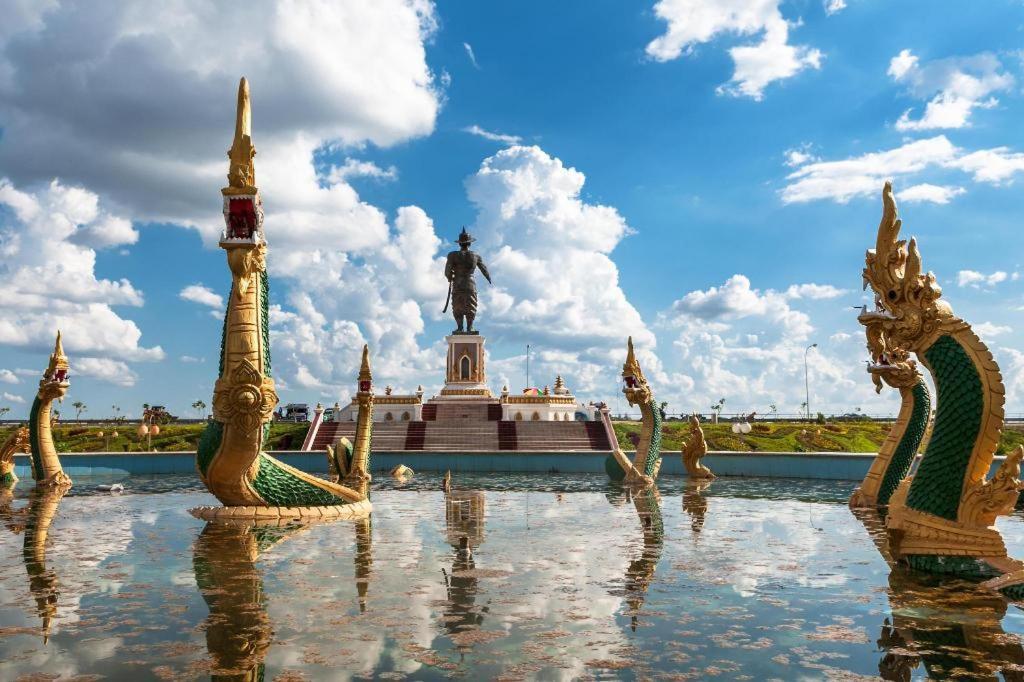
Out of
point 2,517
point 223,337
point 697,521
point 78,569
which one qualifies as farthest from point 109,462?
point 697,521

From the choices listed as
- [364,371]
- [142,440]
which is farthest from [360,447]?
[142,440]

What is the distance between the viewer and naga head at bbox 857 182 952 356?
9141 millimetres

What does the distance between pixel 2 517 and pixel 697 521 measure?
42.9ft

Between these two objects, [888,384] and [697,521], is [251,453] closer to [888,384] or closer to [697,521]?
[697,521]

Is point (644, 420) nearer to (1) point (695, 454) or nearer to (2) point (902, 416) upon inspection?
(1) point (695, 454)

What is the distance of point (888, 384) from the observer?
601 inches

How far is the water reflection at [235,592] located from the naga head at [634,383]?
11.2m

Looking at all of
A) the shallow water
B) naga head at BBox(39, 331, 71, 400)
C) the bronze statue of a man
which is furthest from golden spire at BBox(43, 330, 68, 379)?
the bronze statue of a man

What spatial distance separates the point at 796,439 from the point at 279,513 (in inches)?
1128

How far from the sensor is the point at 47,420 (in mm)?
20391

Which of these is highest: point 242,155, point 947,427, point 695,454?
point 242,155

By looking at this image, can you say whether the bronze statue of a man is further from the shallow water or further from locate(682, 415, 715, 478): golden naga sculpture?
the shallow water

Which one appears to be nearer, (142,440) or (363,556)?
(363,556)

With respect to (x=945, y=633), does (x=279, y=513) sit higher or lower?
higher
